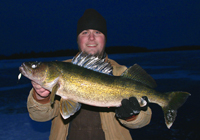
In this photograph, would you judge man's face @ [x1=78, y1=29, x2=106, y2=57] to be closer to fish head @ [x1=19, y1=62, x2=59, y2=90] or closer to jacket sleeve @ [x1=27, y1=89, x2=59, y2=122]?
fish head @ [x1=19, y1=62, x2=59, y2=90]

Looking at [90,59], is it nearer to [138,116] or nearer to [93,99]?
[93,99]

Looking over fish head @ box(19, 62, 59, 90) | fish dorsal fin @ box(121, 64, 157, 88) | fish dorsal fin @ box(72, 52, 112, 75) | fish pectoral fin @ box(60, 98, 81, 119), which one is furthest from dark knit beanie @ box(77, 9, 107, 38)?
fish pectoral fin @ box(60, 98, 81, 119)

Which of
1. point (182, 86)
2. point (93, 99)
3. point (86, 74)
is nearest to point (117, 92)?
point (93, 99)

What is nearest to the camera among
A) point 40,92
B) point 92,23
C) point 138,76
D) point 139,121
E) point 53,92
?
point 53,92

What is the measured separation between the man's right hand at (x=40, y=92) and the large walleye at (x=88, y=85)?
8 centimetres

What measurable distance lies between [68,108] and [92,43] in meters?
1.51

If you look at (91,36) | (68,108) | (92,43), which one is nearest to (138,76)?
(68,108)

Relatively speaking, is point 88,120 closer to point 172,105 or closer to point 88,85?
point 88,85

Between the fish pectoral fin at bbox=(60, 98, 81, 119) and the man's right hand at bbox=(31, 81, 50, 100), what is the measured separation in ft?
1.01

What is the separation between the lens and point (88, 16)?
3887 mm

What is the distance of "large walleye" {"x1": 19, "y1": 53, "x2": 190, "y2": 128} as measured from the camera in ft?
7.47

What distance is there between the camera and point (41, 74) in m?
2.31

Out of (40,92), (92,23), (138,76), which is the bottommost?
(40,92)

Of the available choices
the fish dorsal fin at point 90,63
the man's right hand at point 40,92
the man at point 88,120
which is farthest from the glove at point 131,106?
the man's right hand at point 40,92
